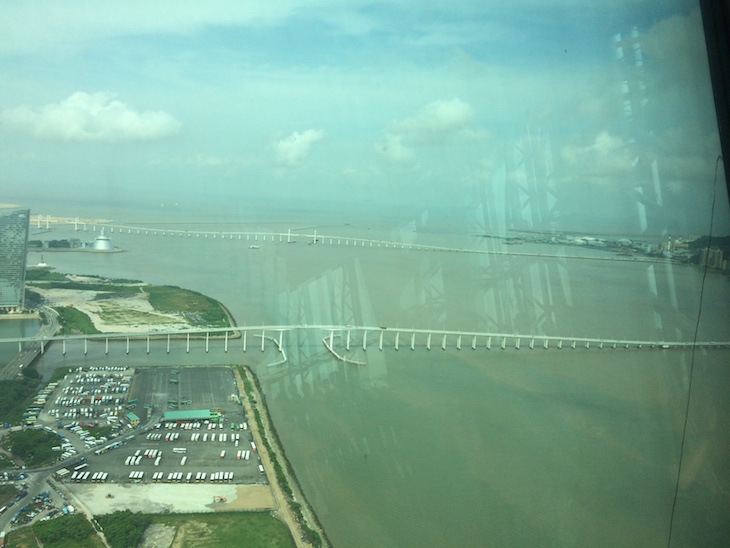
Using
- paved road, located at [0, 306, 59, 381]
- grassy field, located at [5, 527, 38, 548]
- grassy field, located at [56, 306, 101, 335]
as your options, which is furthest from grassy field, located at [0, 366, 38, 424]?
grassy field, located at [5, 527, 38, 548]

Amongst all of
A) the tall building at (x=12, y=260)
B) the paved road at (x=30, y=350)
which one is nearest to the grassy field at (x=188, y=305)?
the paved road at (x=30, y=350)

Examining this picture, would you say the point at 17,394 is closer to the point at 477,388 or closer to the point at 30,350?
the point at 30,350

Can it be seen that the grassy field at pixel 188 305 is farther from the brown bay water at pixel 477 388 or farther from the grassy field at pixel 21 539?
the grassy field at pixel 21 539

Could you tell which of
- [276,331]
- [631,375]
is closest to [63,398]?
[276,331]

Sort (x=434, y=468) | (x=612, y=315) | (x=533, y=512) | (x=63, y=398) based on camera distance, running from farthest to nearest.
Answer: (x=612, y=315)
(x=434, y=468)
(x=533, y=512)
(x=63, y=398)

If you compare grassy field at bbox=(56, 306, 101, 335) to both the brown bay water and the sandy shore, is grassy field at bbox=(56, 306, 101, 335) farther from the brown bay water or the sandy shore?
the brown bay water

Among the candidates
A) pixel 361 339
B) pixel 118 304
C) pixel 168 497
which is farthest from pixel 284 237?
pixel 168 497

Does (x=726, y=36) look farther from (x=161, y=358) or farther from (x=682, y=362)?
(x=161, y=358)
